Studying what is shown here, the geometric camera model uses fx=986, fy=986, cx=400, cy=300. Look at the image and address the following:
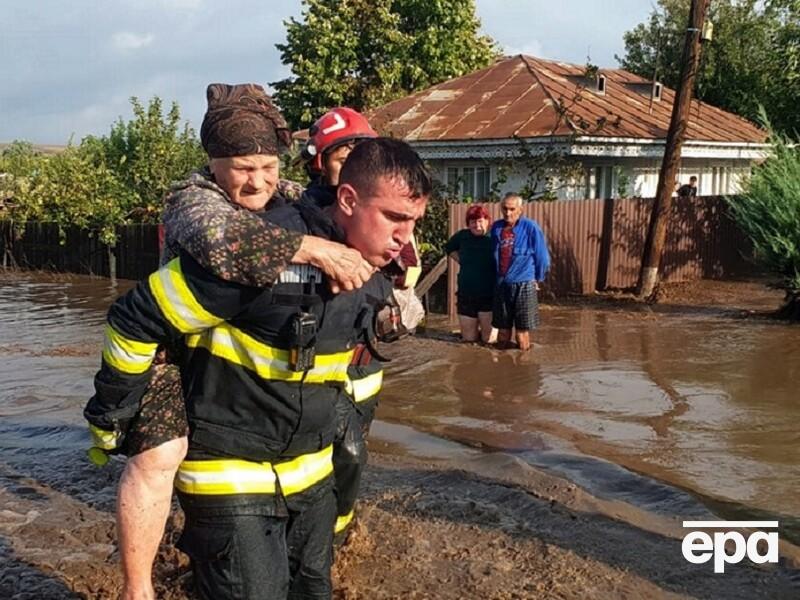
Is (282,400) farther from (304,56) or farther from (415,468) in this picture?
(304,56)

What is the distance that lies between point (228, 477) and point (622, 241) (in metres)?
15.3

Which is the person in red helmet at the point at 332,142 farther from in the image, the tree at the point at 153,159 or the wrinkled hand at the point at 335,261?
the tree at the point at 153,159

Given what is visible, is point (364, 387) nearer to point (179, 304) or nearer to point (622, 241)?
point (179, 304)

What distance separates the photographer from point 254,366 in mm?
2680

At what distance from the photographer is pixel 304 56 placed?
33688 mm

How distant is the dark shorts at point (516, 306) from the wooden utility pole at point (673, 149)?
5.61m

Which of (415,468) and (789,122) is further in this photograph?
(789,122)

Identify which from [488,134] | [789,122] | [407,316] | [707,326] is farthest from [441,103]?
[407,316]

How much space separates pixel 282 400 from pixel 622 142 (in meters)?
18.4

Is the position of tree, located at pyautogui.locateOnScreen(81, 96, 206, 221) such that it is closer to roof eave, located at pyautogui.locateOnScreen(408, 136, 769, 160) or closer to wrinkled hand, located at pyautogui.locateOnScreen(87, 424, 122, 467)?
roof eave, located at pyautogui.locateOnScreen(408, 136, 769, 160)

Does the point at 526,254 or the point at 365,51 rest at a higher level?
the point at 365,51

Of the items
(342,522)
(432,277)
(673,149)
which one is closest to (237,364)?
(342,522)

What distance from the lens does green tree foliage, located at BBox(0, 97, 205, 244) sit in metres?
21.3

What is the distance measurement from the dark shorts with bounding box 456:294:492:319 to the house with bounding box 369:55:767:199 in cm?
556
